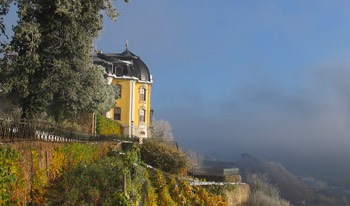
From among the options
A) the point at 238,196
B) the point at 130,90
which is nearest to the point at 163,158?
the point at 238,196

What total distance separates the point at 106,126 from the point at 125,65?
12.5 metres

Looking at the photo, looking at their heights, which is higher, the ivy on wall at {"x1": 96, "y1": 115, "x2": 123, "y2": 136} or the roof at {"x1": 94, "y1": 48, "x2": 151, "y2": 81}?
the roof at {"x1": 94, "y1": 48, "x2": 151, "y2": 81}

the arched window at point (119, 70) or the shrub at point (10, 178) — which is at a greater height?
the arched window at point (119, 70)

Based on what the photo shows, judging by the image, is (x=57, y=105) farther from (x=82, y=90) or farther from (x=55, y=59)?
(x=55, y=59)

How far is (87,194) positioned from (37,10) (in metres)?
11.2

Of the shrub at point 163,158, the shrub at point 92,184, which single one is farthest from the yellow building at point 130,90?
the shrub at point 92,184

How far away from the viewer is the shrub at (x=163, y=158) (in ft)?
103

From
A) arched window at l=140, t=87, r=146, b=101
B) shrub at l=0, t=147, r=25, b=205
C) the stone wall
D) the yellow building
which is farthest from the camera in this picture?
arched window at l=140, t=87, r=146, b=101

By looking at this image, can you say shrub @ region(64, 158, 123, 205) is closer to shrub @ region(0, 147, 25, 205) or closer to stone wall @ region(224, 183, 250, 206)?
shrub @ region(0, 147, 25, 205)

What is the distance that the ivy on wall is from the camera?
1770 inches

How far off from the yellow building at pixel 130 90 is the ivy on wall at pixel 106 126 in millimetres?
4183

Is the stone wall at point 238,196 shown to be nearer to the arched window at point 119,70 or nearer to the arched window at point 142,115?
the arched window at point 142,115

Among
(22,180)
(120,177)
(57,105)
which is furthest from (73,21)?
(22,180)

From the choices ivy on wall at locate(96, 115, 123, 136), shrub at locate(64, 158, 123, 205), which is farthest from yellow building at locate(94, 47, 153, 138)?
shrub at locate(64, 158, 123, 205)
